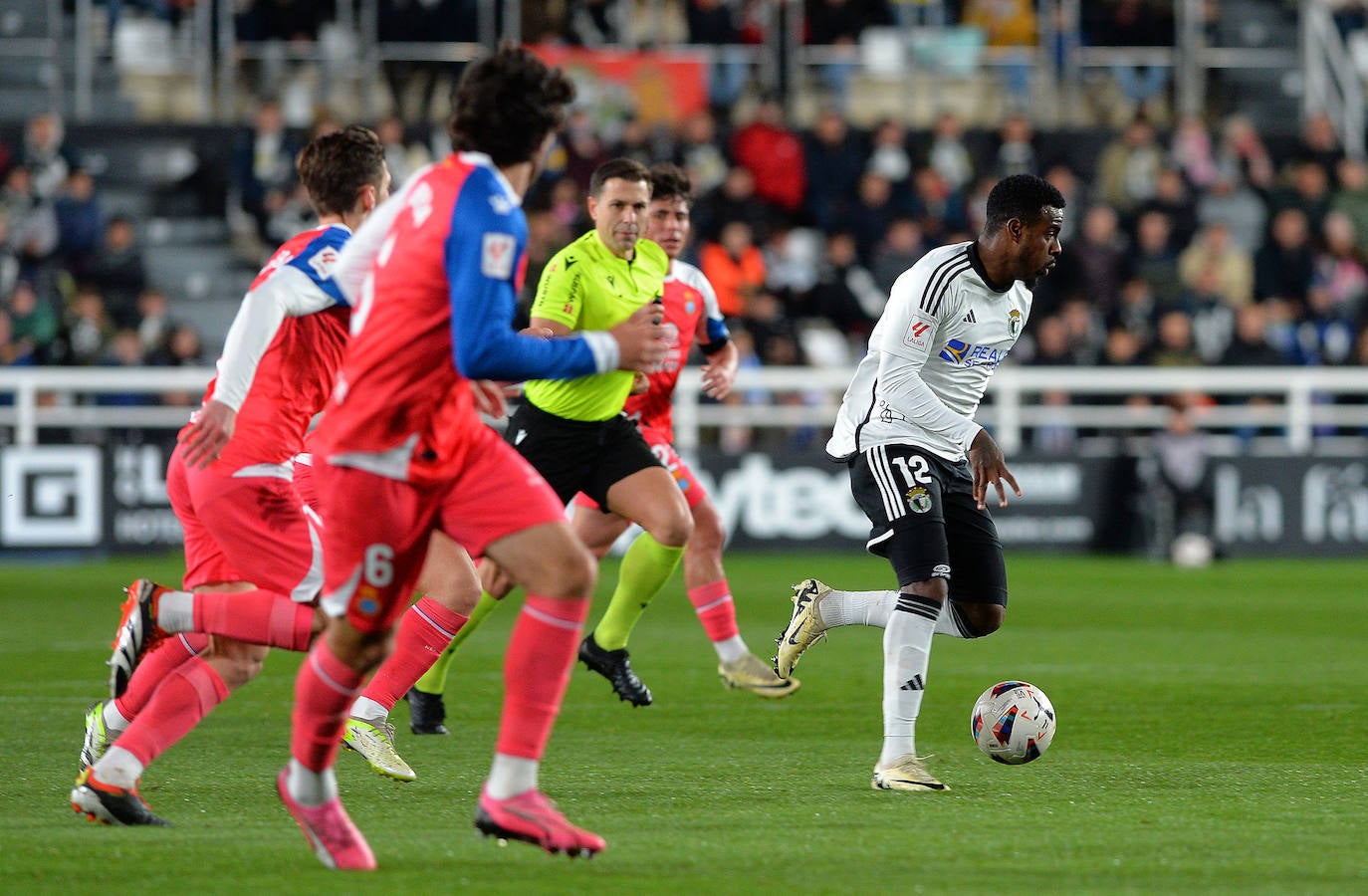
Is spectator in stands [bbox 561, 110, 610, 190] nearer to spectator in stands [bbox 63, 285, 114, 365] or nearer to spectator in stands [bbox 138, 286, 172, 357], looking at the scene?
spectator in stands [bbox 138, 286, 172, 357]

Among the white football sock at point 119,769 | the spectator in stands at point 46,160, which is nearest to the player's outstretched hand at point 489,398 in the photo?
the white football sock at point 119,769

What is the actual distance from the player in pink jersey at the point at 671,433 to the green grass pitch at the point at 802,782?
0.77 feet

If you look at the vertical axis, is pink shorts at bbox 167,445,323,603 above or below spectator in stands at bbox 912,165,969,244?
below

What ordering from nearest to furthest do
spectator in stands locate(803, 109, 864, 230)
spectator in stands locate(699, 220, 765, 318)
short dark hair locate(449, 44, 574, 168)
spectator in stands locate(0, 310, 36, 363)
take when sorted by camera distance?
short dark hair locate(449, 44, 574, 168)
spectator in stands locate(0, 310, 36, 363)
spectator in stands locate(699, 220, 765, 318)
spectator in stands locate(803, 109, 864, 230)

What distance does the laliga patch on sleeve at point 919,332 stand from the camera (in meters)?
7.07

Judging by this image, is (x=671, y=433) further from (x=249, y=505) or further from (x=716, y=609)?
(x=249, y=505)

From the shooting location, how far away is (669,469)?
9.66 m

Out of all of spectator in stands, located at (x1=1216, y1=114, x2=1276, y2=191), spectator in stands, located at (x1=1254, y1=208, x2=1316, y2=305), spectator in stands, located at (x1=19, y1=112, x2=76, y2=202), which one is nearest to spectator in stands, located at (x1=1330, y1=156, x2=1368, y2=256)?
spectator in stands, located at (x1=1216, y1=114, x2=1276, y2=191)

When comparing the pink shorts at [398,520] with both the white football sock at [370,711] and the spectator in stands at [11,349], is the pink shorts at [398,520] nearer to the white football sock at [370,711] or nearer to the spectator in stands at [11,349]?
the white football sock at [370,711]

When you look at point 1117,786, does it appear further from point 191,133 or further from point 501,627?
point 191,133

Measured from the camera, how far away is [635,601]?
948 cm

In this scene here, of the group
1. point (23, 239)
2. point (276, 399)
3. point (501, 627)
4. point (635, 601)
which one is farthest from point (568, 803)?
point (23, 239)

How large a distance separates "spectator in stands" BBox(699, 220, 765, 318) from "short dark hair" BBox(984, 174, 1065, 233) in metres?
11.8

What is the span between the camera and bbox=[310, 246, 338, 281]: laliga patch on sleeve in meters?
6.14
